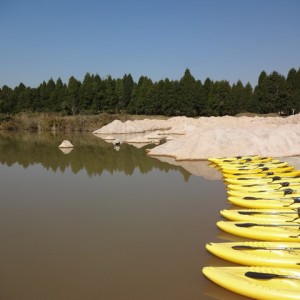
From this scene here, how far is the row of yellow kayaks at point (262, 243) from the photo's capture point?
6.66 metres

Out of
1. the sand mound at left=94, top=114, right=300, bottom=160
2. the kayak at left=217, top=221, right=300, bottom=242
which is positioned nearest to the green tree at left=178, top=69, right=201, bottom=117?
the sand mound at left=94, top=114, right=300, bottom=160

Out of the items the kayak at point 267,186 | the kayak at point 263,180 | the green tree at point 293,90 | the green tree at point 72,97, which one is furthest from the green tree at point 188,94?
the kayak at point 267,186

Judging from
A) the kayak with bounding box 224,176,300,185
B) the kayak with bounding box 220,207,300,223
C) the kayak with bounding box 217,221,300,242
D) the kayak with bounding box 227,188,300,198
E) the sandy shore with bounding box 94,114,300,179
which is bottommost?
the kayak with bounding box 217,221,300,242

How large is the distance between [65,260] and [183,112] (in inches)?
2262

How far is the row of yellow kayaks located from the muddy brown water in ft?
1.11

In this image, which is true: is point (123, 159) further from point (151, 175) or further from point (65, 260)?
point (65, 260)

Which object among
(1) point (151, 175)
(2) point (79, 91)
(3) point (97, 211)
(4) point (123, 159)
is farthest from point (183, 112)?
(3) point (97, 211)

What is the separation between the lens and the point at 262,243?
26.9 ft

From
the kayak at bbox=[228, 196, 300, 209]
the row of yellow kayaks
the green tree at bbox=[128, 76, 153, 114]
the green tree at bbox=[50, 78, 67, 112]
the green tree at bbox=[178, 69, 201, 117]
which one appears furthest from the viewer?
the green tree at bbox=[50, 78, 67, 112]

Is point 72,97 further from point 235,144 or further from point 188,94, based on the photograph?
point 235,144

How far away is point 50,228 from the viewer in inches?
452

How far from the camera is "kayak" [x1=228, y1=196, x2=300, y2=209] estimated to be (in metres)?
11.0

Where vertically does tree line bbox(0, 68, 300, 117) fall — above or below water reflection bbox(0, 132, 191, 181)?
above

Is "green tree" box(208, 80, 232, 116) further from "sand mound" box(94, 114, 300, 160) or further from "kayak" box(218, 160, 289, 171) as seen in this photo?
"kayak" box(218, 160, 289, 171)
